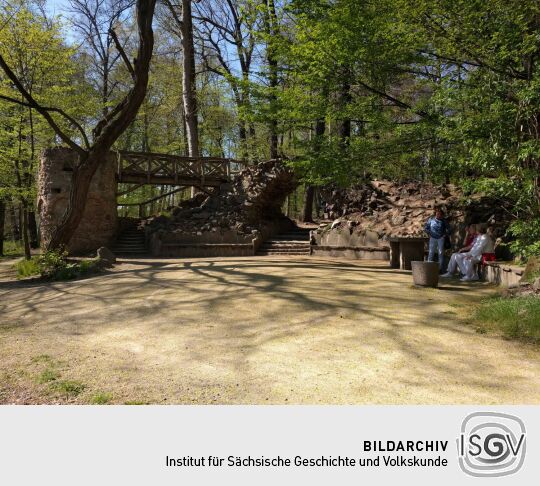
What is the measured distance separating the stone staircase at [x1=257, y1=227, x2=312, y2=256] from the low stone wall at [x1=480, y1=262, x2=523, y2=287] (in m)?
8.28

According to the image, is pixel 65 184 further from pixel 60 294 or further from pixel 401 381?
pixel 401 381

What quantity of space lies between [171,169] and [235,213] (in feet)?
11.9

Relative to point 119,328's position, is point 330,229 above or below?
above

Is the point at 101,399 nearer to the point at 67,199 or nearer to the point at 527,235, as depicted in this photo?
the point at 527,235

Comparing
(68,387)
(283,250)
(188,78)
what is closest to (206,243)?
(283,250)

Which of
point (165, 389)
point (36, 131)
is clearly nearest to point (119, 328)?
point (165, 389)

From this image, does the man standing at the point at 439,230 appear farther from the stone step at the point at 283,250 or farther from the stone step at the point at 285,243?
the stone step at the point at 285,243

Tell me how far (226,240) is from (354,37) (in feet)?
30.8

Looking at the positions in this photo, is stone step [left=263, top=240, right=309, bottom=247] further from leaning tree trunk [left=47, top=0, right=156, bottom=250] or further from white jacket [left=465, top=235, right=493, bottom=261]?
white jacket [left=465, top=235, right=493, bottom=261]

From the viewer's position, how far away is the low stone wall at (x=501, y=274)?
654cm

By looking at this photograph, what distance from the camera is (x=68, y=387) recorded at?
3.08m

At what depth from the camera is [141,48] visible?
10117 millimetres

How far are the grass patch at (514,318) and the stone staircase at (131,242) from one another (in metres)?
13.8

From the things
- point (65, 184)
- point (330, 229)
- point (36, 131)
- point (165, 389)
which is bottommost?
point (165, 389)
